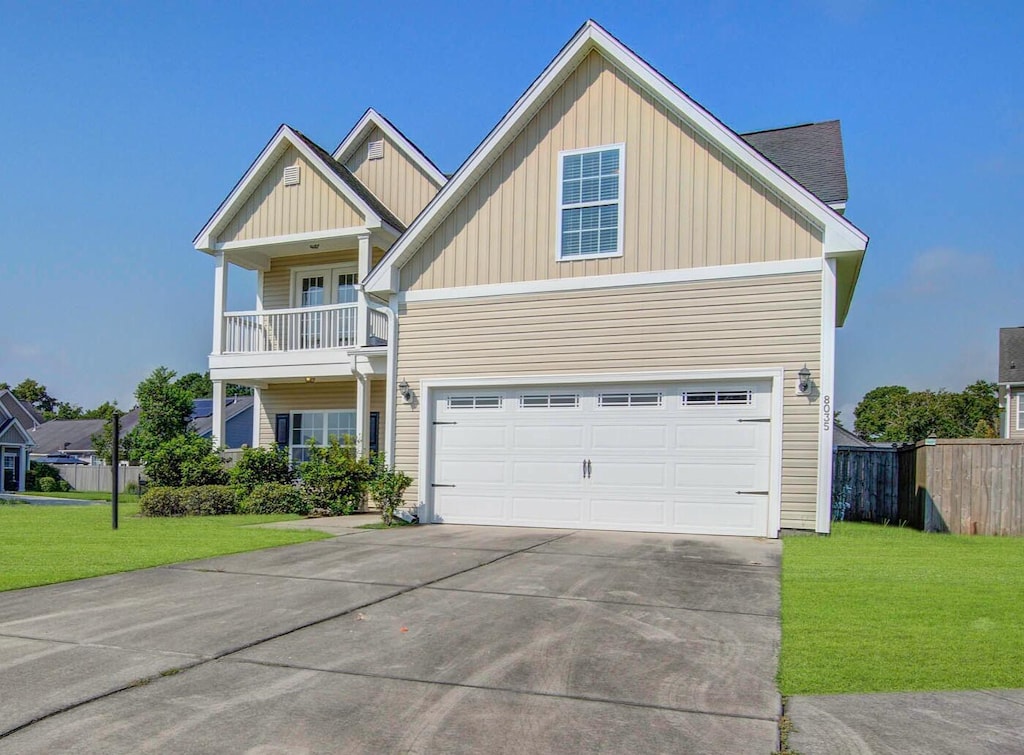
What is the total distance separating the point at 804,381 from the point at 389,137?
1213cm

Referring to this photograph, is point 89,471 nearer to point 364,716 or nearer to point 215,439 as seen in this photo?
point 215,439

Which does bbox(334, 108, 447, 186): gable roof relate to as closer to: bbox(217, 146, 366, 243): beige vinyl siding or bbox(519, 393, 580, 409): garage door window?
bbox(217, 146, 366, 243): beige vinyl siding

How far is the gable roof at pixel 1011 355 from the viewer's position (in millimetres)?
30562

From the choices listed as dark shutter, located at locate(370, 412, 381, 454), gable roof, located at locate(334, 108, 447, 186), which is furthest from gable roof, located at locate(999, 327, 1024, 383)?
dark shutter, located at locate(370, 412, 381, 454)

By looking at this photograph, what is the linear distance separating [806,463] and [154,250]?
1954 centimetres

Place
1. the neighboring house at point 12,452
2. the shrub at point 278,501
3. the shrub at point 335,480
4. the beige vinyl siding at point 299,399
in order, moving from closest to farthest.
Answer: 1. the shrub at point 335,480
2. the shrub at point 278,501
3. the beige vinyl siding at point 299,399
4. the neighboring house at point 12,452

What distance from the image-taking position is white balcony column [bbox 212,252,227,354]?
58.2 feet

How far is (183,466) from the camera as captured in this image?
52.7 feet

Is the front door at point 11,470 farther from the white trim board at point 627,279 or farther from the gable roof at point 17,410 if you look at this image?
the white trim board at point 627,279

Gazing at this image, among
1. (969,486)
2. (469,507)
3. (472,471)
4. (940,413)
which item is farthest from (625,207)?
(940,413)

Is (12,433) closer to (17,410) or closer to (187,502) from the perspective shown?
(17,410)

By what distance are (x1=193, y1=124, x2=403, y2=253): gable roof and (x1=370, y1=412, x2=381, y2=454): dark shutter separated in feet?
13.6

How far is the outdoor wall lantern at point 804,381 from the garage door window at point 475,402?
4.72 m

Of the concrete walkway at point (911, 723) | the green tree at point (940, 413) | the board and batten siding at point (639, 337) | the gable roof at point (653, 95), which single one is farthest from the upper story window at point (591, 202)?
the green tree at point (940, 413)
